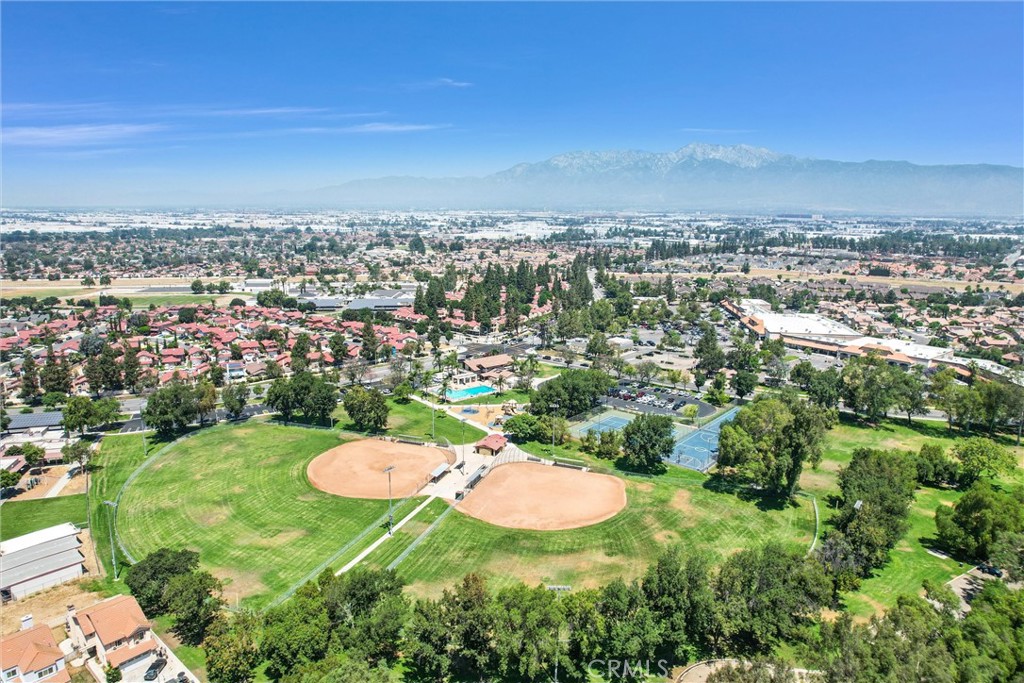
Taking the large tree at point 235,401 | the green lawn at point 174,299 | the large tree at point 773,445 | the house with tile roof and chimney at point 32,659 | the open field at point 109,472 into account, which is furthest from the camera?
the green lawn at point 174,299

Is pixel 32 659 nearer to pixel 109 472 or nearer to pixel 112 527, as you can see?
pixel 112 527

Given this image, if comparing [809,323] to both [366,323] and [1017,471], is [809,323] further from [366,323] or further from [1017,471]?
[366,323]

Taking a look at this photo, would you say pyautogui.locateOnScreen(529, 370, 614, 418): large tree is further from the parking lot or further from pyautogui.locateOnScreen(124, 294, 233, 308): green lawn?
pyautogui.locateOnScreen(124, 294, 233, 308): green lawn

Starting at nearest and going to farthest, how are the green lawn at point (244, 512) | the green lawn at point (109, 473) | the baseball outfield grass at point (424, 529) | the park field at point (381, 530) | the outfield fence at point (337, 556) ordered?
the outfield fence at point (337, 556), the baseball outfield grass at point (424, 529), the park field at point (381, 530), the green lawn at point (244, 512), the green lawn at point (109, 473)

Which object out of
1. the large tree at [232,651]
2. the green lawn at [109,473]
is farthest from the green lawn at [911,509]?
the green lawn at [109,473]

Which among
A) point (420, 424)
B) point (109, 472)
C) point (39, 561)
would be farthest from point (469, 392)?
point (39, 561)

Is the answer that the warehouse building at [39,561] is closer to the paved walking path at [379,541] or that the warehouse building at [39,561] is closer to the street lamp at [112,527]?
the street lamp at [112,527]

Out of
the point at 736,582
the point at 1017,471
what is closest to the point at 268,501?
the point at 736,582
